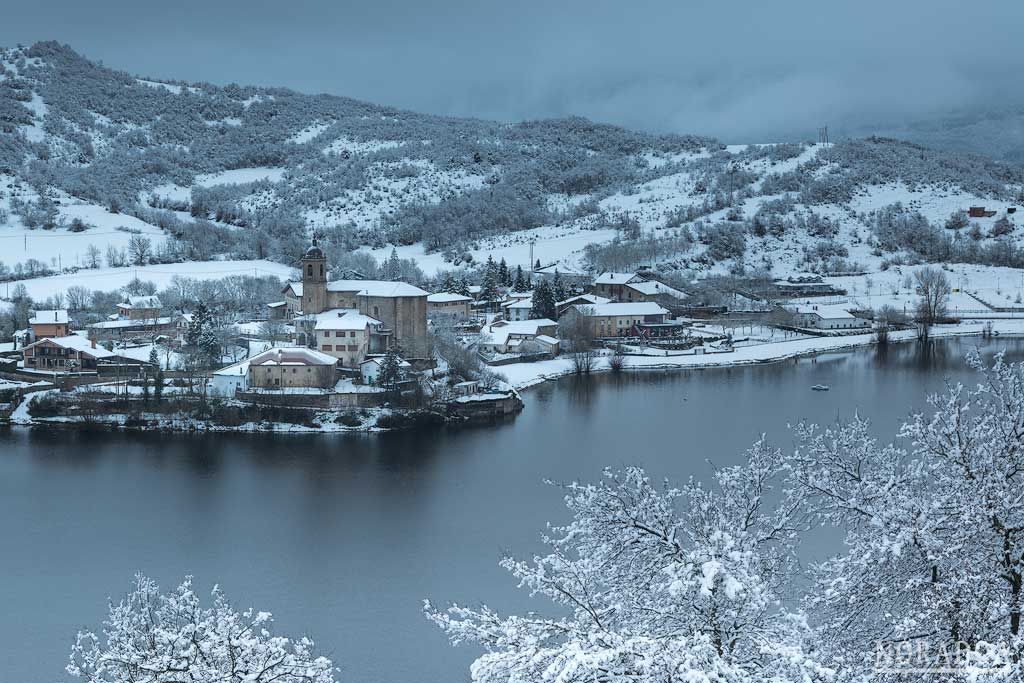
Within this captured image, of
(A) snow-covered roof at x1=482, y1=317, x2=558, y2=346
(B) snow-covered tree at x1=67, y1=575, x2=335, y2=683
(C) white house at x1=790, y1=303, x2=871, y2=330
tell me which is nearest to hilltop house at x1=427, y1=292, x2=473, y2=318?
(A) snow-covered roof at x1=482, y1=317, x2=558, y2=346

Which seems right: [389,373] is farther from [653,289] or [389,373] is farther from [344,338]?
[653,289]

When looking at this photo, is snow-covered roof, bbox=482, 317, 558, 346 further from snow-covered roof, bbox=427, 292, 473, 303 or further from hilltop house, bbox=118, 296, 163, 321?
hilltop house, bbox=118, 296, 163, 321

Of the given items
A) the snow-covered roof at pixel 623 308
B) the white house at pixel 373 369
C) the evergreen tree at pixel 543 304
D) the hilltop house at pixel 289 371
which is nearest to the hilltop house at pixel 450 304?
the evergreen tree at pixel 543 304

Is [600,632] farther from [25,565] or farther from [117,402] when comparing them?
[117,402]

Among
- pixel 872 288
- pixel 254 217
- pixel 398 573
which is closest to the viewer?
pixel 398 573

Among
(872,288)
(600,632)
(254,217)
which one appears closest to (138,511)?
(600,632)

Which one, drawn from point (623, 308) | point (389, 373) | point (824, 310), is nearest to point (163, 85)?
point (623, 308)
